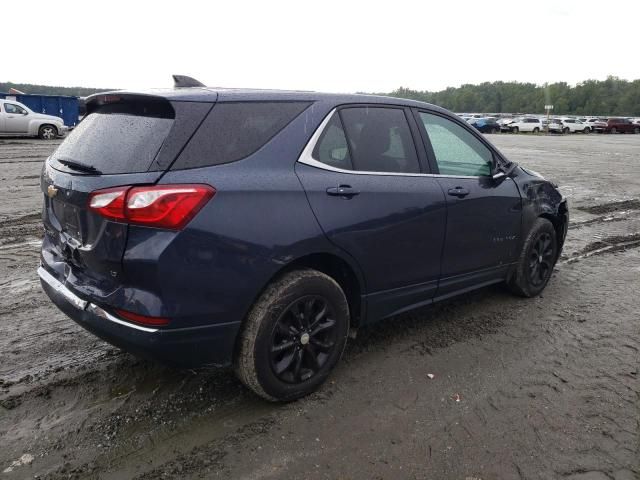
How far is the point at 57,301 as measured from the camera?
2994mm

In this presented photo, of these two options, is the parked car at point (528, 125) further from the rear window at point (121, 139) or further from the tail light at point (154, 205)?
the tail light at point (154, 205)

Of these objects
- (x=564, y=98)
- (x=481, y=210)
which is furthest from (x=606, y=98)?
(x=481, y=210)

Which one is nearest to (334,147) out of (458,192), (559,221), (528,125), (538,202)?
(458,192)

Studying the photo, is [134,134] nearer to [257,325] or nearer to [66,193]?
[66,193]

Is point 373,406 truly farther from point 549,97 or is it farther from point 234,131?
point 549,97

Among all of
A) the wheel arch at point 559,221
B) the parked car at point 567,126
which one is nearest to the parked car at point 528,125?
the parked car at point 567,126

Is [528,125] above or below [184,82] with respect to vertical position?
below

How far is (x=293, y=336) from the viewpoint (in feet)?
9.81

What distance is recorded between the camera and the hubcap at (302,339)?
2932 millimetres

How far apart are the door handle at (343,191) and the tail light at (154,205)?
818mm

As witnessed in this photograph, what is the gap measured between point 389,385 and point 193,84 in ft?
7.39

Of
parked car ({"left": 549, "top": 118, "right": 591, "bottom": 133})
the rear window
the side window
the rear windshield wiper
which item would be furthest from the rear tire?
parked car ({"left": 549, "top": 118, "right": 591, "bottom": 133})

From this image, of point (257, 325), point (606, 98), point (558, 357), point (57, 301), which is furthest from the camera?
point (606, 98)

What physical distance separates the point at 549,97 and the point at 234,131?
12404 centimetres
